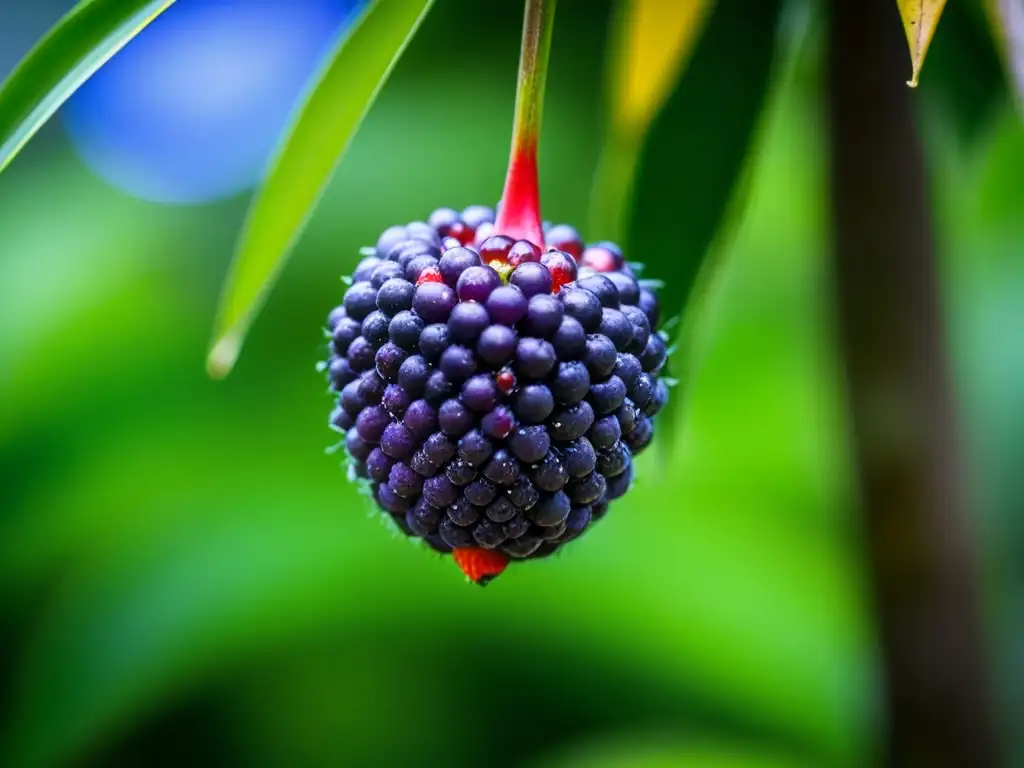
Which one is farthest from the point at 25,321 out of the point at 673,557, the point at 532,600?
the point at 673,557

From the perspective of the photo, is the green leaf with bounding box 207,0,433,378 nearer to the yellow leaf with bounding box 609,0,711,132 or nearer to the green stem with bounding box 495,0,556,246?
the green stem with bounding box 495,0,556,246

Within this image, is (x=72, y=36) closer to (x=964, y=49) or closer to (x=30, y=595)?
(x=964, y=49)

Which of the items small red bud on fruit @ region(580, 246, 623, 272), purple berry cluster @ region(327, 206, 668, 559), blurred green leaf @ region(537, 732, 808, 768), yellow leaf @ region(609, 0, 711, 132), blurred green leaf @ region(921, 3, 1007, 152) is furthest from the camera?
blurred green leaf @ region(537, 732, 808, 768)

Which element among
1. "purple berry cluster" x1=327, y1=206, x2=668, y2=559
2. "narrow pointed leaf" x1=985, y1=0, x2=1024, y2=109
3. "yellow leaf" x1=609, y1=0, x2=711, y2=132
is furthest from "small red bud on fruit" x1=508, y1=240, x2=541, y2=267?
"yellow leaf" x1=609, y1=0, x2=711, y2=132

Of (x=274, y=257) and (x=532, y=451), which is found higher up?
(x=274, y=257)

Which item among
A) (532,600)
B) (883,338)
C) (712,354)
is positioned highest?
(712,354)

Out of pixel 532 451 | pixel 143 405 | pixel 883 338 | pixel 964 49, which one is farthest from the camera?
pixel 143 405

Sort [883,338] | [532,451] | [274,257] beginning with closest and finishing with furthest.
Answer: [532,451]
[274,257]
[883,338]
